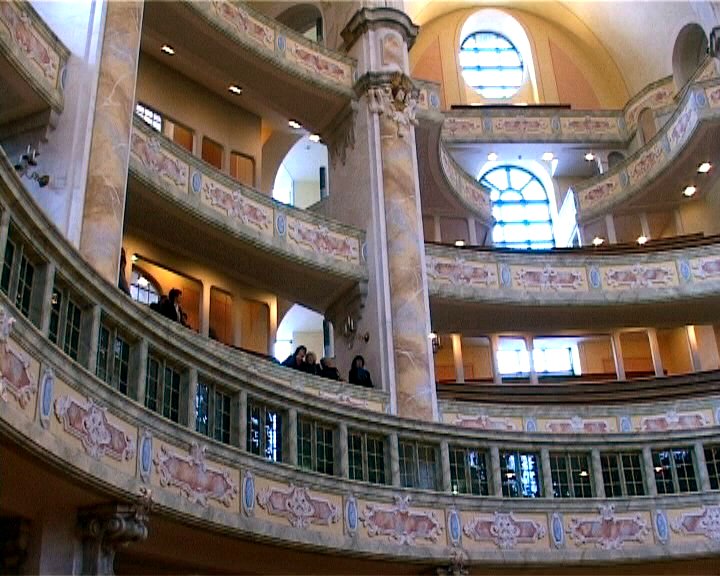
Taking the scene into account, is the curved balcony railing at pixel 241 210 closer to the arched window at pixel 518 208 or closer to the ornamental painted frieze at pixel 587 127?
the arched window at pixel 518 208

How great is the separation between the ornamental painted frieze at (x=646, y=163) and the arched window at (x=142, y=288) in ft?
51.2

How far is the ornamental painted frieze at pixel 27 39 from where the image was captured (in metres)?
15.1

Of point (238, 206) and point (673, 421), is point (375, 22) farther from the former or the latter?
point (673, 421)

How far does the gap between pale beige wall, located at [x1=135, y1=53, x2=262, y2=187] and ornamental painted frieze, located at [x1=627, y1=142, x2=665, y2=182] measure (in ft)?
38.3

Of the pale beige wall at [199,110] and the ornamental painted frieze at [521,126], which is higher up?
the ornamental painted frieze at [521,126]

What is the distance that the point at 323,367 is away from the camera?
19.5m

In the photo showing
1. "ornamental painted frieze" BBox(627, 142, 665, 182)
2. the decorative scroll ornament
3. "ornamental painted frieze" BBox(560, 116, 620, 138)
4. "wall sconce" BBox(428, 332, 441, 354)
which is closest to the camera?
"wall sconce" BBox(428, 332, 441, 354)

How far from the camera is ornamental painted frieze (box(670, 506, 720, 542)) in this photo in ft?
55.2

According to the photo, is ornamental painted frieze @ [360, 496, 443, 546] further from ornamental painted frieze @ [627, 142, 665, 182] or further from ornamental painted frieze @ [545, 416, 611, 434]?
ornamental painted frieze @ [627, 142, 665, 182]

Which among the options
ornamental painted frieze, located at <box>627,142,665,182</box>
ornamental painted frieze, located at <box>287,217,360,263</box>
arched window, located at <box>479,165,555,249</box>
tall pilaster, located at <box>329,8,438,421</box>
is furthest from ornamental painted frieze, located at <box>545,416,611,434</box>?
arched window, located at <box>479,165,555,249</box>

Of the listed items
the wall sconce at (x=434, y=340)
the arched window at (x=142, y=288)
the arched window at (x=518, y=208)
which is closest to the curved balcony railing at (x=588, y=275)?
the wall sconce at (x=434, y=340)

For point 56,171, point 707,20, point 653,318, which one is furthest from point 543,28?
point 56,171

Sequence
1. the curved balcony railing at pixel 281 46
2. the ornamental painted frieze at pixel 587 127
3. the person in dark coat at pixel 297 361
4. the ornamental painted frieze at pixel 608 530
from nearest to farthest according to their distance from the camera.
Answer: the ornamental painted frieze at pixel 608 530, the person in dark coat at pixel 297 361, the curved balcony railing at pixel 281 46, the ornamental painted frieze at pixel 587 127

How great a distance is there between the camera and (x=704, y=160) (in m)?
28.5
